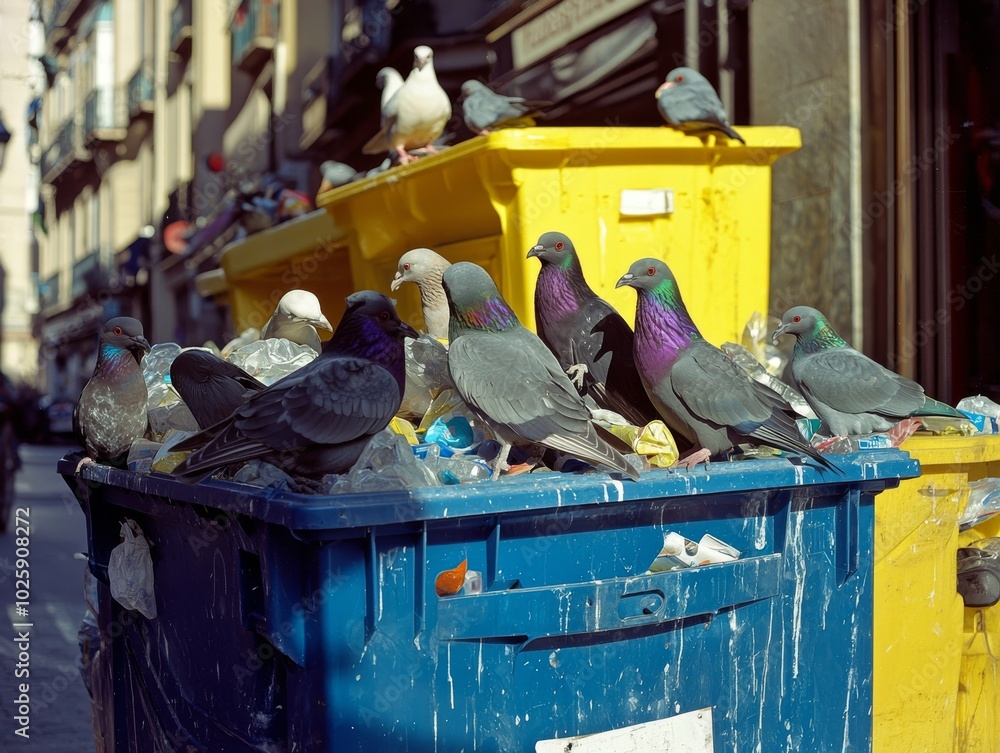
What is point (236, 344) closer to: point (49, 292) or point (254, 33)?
point (254, 33)

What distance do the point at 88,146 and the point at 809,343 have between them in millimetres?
35039

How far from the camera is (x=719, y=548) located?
2.33 metres

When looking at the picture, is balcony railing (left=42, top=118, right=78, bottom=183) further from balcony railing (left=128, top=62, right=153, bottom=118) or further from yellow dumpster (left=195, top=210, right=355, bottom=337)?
yellow dumpster (left=195, top=210, right=355, bottom=337)

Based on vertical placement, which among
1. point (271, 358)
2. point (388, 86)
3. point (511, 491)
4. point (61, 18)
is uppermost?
point (61, 18)

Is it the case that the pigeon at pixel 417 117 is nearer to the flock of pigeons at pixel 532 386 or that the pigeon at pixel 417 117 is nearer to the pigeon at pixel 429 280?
the pigeon at pixel 429 280

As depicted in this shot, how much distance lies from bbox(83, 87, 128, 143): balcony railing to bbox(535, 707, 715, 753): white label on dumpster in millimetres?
33046

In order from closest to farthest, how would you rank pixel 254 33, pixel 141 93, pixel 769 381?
1. pixel 769 381
2. pixel 254 33
3. pixel 141 93

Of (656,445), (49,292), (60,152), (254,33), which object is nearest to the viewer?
(656,445)

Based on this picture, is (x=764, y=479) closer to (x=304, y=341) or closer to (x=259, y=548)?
(x=259, y=548)

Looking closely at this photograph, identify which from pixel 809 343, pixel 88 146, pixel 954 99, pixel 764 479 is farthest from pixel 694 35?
pixel 88 146

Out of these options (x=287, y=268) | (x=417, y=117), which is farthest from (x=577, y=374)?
(x=287, y=268)

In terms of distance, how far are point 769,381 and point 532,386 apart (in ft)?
3.87

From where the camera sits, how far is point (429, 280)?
3623 millimetres

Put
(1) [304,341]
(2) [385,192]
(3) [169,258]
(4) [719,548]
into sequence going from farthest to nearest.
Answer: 1. (3) [169,258]
2. (2) [385,192]
3. (1) [304,341]
4. (4) [719,548]
